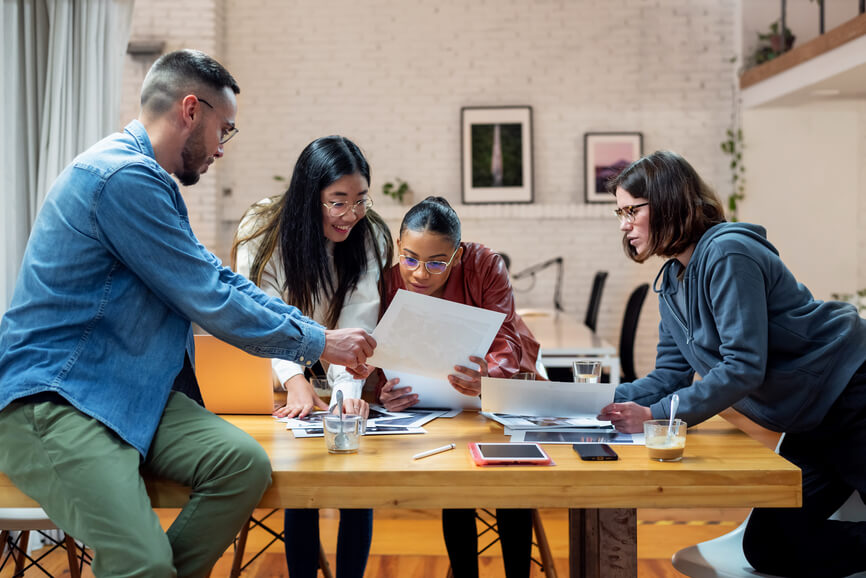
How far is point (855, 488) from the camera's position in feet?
5.88

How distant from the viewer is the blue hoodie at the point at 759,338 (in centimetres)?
173

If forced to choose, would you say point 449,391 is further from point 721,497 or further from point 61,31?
point 61,31

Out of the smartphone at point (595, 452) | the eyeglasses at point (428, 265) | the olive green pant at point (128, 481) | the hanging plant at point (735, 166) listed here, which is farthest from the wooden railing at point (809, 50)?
the olive green pant at point (128, 481)

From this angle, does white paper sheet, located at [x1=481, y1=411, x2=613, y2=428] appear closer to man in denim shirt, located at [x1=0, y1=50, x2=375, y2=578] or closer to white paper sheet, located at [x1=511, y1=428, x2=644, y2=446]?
white paper sheet, located at [x1=511, y1=428, x2=644, y2=446]

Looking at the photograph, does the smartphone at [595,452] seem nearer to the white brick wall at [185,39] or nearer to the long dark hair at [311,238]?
the long dark hair at [311,238]

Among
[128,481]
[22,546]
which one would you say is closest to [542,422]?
[128,481]

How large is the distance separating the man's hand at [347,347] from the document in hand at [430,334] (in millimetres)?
58

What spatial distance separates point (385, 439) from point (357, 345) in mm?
224

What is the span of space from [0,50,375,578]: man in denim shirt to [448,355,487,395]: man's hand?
19.1 inches

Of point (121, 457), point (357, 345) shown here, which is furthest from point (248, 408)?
point (121, 457)

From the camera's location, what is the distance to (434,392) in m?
2.10

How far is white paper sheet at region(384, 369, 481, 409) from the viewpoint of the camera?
207 centimetres

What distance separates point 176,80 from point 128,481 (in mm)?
856

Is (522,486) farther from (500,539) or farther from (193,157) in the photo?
(193,157)
